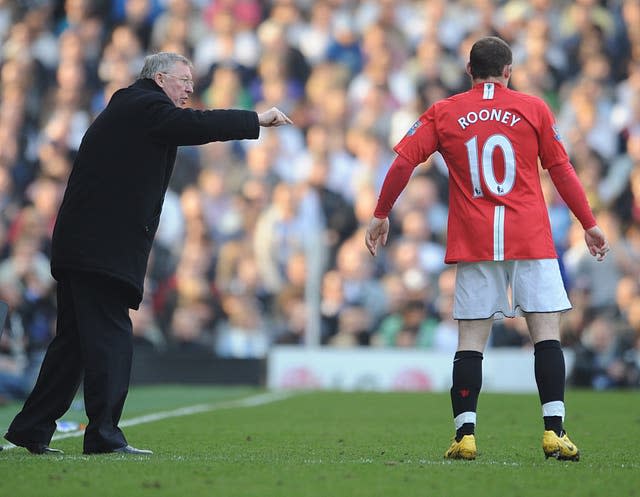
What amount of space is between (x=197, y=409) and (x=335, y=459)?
540cm

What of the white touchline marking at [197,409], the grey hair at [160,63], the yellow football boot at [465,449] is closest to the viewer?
the yellow football boot at [465,449]

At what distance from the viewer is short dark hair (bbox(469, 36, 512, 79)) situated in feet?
19.6

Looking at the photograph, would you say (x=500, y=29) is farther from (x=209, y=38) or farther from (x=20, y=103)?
(x=20, y=103)

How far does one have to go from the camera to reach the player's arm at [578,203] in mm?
5973

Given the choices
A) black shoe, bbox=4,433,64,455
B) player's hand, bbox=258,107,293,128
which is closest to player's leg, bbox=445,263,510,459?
player's hand, bbox=258,107,293,128

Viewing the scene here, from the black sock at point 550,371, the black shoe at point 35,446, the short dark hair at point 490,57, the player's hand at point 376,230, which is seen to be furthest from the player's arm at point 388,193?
the black shoe at point 35,446

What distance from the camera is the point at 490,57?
5.98 meters

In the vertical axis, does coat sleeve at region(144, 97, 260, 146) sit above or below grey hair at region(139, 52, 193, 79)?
below

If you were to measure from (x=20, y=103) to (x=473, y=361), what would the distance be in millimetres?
14203

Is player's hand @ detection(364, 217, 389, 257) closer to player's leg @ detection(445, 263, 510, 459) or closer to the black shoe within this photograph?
player's leg @ detection(445, 263, 510, 459)

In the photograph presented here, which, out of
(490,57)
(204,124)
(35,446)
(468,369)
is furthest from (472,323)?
(35,446)

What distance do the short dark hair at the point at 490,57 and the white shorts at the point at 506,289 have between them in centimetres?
92

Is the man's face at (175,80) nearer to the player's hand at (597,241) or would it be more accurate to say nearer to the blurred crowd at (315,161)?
the player's hand at (597,241)

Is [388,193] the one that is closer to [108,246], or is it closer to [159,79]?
[159,79]
